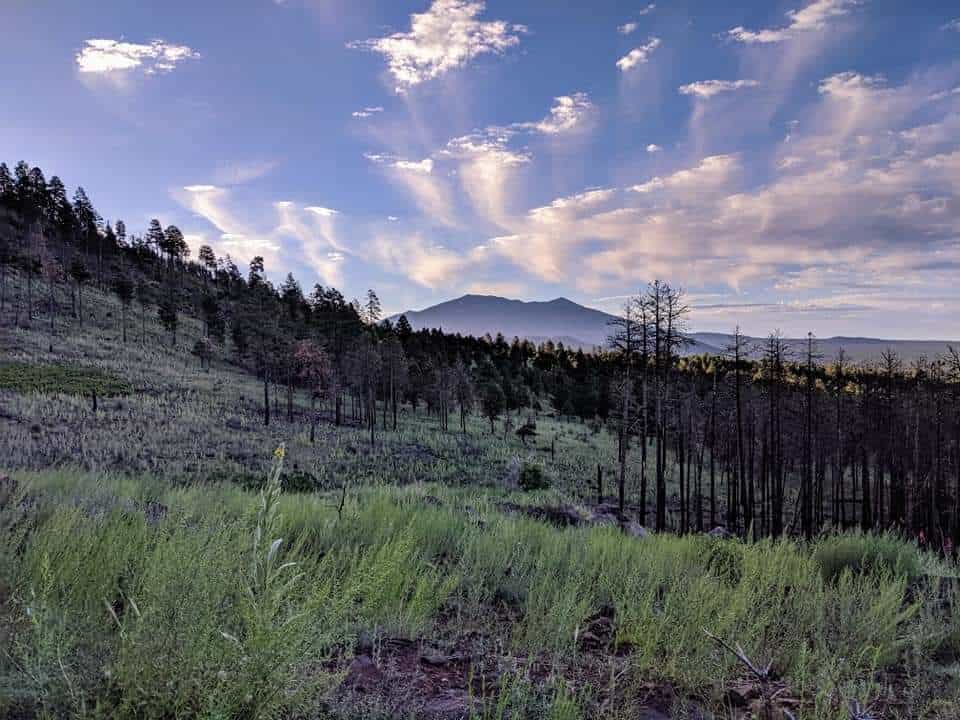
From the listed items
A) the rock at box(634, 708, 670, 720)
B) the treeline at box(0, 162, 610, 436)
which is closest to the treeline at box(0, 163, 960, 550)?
the treeline at box(0, 162, 610, 436)

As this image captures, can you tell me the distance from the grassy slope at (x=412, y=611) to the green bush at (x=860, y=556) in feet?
0.12

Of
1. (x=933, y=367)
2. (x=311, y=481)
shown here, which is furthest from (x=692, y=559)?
(x=933, y=367)

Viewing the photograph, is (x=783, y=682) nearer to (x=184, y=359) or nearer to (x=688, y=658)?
(x=688, y=658)

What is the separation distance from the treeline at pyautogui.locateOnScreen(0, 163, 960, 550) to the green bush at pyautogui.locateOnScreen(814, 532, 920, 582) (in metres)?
3.26

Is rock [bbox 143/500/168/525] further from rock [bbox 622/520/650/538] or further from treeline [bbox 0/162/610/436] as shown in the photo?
treeline [bbox 0/162/610/436]

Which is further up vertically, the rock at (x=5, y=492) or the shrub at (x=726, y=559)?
the rock at (x=5, y=492)

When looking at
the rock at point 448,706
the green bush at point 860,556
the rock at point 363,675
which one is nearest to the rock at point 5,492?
the rock at point 363,675

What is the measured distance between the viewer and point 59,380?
45281mm

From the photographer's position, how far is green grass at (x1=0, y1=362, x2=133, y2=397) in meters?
42.2

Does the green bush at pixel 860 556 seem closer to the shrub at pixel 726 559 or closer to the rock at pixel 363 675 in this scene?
the shrub at pixel 726 559

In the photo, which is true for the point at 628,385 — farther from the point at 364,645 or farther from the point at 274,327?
the point at 274,327

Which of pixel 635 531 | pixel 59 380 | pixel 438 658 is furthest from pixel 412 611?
pixel 59 380

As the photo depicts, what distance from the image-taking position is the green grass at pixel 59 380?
1660 inches

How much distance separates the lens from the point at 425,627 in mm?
3754
